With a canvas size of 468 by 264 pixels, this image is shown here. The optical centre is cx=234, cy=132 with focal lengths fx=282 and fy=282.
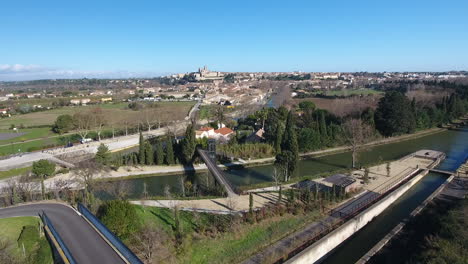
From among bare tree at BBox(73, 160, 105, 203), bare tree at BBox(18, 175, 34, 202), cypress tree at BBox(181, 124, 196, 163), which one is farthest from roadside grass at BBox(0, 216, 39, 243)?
cypress tree at BBox(181, 124, 196, 163)

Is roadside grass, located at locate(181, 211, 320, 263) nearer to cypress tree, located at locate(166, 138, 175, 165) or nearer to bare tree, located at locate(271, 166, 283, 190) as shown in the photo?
bare tree, located at locate(271, 166, 283, 190)

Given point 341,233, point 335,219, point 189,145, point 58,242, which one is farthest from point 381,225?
point 189,145

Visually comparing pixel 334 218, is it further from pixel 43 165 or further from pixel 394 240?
pixel 43 165

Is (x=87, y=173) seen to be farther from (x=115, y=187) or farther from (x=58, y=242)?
(x=58, y=242)

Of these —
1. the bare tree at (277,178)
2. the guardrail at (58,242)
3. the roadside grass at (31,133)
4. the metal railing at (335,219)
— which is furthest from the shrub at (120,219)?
the roadside grass at (31,133)

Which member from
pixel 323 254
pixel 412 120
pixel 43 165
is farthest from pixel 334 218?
pixel 412 120

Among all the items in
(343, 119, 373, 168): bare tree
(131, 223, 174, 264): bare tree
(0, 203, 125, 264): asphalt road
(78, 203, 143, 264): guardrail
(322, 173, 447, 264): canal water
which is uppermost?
(343, 119, 373, 168): bare tree
